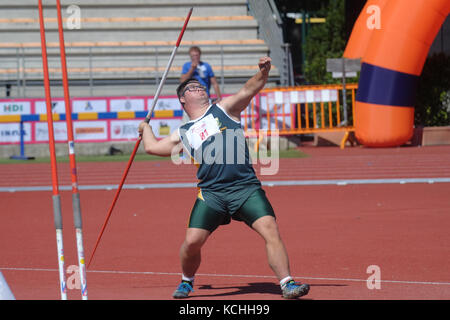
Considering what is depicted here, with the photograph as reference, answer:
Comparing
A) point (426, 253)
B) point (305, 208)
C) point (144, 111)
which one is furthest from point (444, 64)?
point (426, 253)

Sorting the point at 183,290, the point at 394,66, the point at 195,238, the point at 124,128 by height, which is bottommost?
the point at 124,128

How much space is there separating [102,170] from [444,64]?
8.84 meters

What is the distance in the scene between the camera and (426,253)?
7.37m

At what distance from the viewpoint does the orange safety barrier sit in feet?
64.6

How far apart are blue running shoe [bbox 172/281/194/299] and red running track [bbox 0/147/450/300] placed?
0.07 metres

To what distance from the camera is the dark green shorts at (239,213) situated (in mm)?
5676

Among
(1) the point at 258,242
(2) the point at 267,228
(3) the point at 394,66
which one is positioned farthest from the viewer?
(3) the point at 394,66

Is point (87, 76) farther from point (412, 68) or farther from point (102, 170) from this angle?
point (412, 68)

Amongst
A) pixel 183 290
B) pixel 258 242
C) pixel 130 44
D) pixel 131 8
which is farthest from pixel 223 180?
pixel 131 8

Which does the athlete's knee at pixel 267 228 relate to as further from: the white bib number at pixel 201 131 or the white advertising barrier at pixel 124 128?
the white advertising barrier at pixel 124 128

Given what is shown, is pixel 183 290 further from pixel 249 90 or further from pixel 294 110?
pixel 294 110

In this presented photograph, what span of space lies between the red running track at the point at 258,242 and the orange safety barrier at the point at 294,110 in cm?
459

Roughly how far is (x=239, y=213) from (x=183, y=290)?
0.63 meters

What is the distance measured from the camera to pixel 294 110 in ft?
66.9
